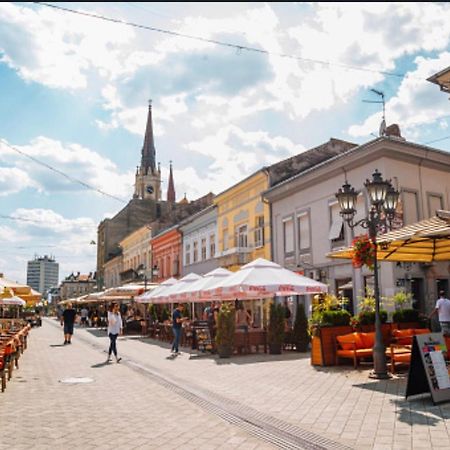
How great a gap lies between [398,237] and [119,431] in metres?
6.57

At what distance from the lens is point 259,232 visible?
25.4m

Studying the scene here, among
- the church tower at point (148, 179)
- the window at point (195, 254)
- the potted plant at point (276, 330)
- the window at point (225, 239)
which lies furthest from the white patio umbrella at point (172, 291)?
the church tower at point (148, 179)

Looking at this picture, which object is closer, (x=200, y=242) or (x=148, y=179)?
(x=200, y=242)

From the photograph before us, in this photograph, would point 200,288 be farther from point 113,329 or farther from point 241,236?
point 241,236

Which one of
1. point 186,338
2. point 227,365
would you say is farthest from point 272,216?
point 227,365

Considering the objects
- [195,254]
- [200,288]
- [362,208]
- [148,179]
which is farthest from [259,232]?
[148,179]

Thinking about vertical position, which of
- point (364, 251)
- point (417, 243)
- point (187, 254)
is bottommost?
point (364, 251)

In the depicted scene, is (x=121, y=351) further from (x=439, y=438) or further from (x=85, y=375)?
(x=439, y=438)

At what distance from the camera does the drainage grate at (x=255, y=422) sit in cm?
560

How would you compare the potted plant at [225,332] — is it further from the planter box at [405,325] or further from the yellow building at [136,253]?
the yellow building at [136,253]

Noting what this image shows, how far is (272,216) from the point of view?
2405 cm

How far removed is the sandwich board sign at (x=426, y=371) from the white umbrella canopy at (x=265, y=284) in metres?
6.36

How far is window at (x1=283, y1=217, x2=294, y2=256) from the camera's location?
22.5 m

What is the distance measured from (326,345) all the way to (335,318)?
67 cm
